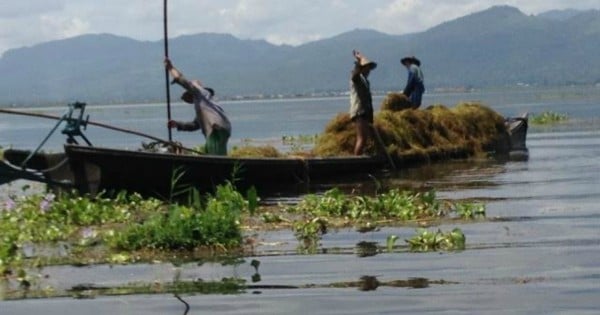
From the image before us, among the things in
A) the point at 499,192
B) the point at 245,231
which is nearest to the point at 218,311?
the point at 245,231

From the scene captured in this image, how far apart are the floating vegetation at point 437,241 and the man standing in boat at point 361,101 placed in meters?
9.40

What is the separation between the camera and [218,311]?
8.62 m

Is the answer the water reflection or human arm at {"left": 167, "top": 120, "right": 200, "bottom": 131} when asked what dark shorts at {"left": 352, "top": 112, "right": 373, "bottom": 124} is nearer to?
human arm at {"left": 167, "top": 120, "right": 200, "bottom": 131}

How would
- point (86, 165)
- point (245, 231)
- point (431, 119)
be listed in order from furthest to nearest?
point (431, 119) → point (86, 165) → point (245, 231)

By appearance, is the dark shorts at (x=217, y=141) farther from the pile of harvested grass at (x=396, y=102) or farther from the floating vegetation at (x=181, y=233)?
the pile of harvested grass at (x=396, y=102)

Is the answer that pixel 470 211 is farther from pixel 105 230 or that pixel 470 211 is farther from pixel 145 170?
pixel 145 170

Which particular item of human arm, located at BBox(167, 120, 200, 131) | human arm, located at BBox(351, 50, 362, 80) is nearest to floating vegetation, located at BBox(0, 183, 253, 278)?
human arm, located at BBox(167, 120, 200, 131)

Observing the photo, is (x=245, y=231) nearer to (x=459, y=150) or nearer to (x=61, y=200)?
(x=61, y=200)

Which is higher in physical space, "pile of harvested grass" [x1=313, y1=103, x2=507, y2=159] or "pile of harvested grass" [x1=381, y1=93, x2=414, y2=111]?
"pile of harvested grass" [x1=381, y1=93, x2=414, y2=111]

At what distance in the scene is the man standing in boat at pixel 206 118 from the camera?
56.7 ft

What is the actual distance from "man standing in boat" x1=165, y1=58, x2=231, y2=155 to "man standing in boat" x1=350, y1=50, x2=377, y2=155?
3.72 m

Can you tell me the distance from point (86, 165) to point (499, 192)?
586 cm

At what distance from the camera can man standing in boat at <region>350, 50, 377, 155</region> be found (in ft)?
68.4

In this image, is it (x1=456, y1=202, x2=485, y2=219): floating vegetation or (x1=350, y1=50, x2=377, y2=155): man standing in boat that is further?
(x1=350, y1=50, x2=377, y2=155): man standing in boat
